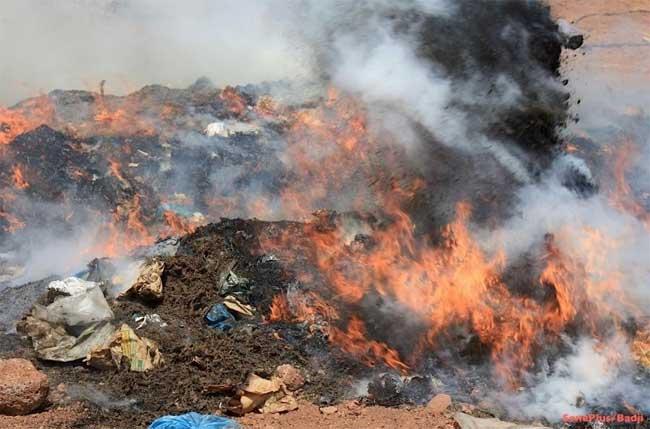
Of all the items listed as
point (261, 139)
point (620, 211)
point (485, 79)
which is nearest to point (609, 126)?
point (620, 211)

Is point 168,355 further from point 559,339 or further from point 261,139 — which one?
point 261,139

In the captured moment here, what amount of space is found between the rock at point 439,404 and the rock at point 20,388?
293 cm

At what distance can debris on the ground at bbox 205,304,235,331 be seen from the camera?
242 inches

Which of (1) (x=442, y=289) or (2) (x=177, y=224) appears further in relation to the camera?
(2) (x=177, y=224)

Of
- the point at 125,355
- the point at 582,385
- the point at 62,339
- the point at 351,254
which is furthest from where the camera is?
the point at 351,254

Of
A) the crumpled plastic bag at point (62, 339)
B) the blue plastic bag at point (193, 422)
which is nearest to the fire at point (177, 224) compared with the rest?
the crumpled plastic bag at point (62, 339)

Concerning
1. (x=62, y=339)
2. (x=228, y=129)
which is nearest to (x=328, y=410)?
(x=62, y=339)

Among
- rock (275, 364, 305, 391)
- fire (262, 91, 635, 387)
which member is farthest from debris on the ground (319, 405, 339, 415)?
fire (262, 91, 635, 387)

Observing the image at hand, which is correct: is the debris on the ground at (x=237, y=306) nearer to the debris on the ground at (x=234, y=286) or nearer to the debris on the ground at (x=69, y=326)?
the debris on the ground at (x=234, y=286)

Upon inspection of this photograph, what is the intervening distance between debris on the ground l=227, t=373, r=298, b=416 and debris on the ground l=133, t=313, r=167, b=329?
109 centimetres

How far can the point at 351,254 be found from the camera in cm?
695

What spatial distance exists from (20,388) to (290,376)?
202 centimetres

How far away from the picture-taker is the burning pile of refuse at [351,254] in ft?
18.5

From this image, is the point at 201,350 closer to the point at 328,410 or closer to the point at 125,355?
the point at 125,355
